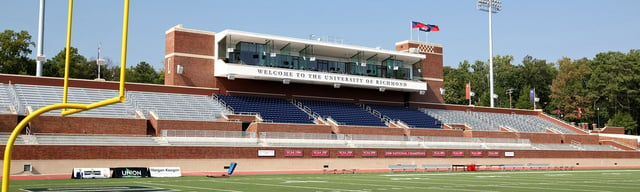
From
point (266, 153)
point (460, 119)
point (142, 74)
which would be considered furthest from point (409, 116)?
point (142, 74)

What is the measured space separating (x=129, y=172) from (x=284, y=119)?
47.6 ft

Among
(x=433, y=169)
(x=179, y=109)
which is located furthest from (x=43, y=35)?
(x=433, y=169)

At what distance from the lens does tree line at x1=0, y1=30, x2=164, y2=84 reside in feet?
206

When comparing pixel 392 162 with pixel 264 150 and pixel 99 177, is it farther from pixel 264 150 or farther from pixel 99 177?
pixel 99 177

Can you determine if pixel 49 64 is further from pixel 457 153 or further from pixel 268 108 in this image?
pixel 457 153

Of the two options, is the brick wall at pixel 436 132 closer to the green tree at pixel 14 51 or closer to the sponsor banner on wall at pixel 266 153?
the sponsor banner on wall at pixel 266 153

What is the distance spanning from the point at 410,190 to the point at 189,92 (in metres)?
26.3

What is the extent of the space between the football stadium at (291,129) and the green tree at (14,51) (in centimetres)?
2525

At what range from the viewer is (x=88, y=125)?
3466 cm

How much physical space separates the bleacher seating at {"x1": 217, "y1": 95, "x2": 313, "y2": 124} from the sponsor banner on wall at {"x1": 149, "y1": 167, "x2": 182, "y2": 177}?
10.6 meters

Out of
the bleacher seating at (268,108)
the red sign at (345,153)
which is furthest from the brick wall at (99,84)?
the red sign at (345,153)

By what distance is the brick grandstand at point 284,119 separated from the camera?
34.1 m

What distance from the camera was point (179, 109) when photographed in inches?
1613

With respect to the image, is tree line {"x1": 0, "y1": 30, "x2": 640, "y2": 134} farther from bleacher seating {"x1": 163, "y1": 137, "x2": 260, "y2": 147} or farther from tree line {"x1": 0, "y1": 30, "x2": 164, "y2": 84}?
bleacher seating {"x1": 163, "y1": 137, "x2": 260, "y2": 147}
